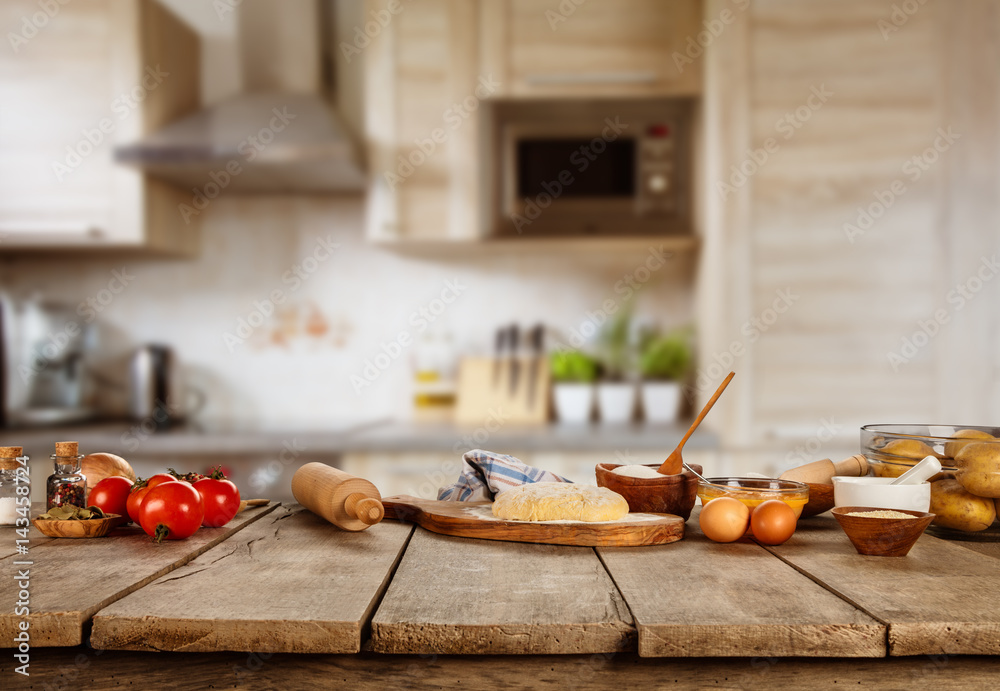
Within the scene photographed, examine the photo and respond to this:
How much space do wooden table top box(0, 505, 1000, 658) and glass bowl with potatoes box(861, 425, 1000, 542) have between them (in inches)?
1.6

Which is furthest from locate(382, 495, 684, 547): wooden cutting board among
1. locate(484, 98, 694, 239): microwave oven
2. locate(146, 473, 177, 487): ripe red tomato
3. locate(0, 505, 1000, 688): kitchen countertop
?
locate(484, 98, 694, 239): microwave oven

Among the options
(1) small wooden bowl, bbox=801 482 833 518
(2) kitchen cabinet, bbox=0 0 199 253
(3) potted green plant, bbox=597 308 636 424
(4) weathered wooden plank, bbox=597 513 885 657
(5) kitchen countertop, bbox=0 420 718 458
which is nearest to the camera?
(4) weathered wooden plank, bbox=597 513 885 657

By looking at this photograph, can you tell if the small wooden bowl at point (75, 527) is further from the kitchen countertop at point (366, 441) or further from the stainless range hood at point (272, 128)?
the stainless range hood at point (272, 128)

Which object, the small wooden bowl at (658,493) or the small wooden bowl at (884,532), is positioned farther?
the small wooden bowl at (658,493)

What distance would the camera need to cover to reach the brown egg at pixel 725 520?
0.96 m

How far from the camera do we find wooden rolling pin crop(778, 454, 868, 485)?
113 cm

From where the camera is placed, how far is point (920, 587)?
776mm

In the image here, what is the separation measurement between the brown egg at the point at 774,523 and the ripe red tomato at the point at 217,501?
2.17ft

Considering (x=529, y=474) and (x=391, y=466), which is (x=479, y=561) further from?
(x=391, y=466)

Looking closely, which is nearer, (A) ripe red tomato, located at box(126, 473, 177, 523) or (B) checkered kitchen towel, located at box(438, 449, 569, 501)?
(A) ripe red tomato, located at box(126, 473, 177, 523)

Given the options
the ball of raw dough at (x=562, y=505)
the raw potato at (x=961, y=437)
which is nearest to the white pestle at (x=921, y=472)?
the raw potato at (x=961, y=437)

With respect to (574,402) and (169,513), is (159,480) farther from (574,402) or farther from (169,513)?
(574,402)

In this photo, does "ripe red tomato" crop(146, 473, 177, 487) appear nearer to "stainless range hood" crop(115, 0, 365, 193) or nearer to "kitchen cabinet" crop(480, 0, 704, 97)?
"stainless range hood" crop(115, 0, 365, 193)

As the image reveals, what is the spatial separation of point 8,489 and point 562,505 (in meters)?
0.74
